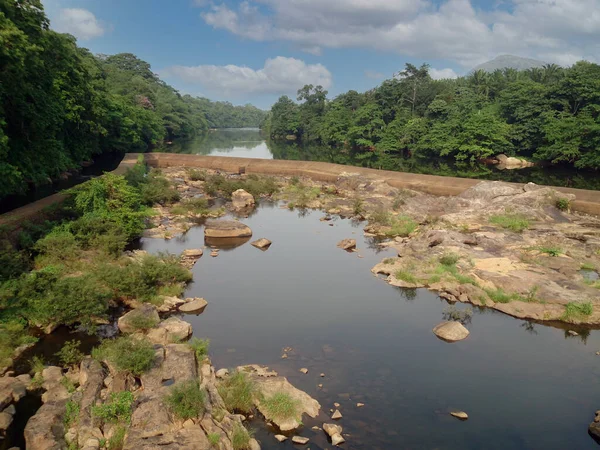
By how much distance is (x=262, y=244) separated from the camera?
22.6 metres

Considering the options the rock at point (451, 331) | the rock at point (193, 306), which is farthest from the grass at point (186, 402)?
the rock at point (451, 331)

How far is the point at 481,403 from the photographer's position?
10844mm

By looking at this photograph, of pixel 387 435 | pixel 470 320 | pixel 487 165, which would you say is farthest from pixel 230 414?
pixel 487 165

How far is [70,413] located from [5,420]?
138cm

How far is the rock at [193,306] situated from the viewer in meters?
15.1

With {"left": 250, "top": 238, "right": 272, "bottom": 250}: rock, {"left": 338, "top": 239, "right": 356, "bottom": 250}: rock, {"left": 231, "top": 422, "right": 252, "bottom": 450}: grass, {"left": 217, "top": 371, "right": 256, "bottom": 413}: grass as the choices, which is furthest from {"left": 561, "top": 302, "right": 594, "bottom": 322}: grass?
{"left": 250, "top": 238, "right": 272, "bottom": 250}: rock

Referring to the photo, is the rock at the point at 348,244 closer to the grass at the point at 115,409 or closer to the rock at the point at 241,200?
the rock at the point at 241,200

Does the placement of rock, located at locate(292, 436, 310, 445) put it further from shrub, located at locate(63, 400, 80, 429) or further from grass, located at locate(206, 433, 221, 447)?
shrub, located at locate(63, 400, 80, 429)

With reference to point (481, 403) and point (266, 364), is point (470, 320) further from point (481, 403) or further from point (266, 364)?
point (266, 364)

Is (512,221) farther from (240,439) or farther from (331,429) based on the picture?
(240,439)

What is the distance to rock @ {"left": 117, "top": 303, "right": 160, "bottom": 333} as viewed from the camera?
1294 centimetres

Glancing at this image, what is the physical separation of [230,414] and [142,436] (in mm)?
2040

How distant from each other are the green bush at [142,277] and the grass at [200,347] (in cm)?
342

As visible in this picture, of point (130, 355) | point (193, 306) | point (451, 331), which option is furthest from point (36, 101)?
point (451, 331)
